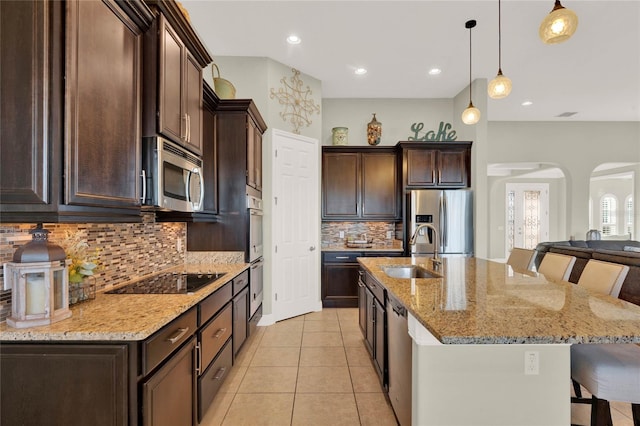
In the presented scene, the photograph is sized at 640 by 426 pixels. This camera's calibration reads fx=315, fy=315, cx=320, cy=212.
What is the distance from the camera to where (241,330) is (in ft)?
9.28

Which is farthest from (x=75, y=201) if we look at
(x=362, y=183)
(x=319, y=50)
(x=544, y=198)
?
(x=544, y=198)

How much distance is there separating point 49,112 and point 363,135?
4492 millimetres

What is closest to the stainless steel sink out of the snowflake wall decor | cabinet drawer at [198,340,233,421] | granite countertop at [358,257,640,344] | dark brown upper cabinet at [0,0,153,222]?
granite countertop at [358,257,640,344]

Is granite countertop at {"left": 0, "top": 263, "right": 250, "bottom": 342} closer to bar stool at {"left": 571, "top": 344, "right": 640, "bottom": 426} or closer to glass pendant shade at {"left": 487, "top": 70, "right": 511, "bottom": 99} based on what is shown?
bar stool at {"left": 571, "top": 344, "right": 640, "bottom": 426}

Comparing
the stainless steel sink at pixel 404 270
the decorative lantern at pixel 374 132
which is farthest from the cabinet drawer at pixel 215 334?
the decorative lantern at pixel 374 132

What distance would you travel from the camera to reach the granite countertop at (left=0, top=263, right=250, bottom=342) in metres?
1.22

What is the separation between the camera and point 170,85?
74.2 inches

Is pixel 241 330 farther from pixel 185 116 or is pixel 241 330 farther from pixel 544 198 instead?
pixel 544 198

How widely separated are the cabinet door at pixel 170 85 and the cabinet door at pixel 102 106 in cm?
12

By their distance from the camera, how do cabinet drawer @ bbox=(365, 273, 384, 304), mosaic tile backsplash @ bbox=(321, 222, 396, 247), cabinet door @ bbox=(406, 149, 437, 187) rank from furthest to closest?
mosaic tile backsplash @ bbox=(321, 222, 396, 247) < cabinet door @ bbox=(406, 149, 437, 187) < cabinet drawer @ bbox=(365, 273, 384, 304)

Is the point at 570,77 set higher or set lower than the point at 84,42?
higher

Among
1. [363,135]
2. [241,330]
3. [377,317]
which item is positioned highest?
[363,135]

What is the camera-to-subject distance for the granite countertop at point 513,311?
111 centimetres

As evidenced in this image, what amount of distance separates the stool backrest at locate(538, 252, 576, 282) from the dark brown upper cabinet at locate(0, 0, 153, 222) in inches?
114
